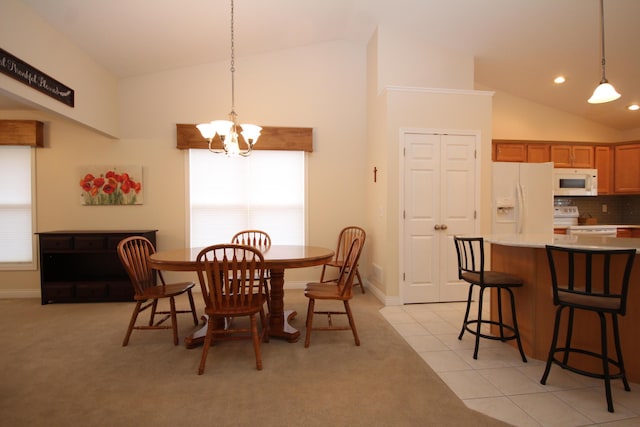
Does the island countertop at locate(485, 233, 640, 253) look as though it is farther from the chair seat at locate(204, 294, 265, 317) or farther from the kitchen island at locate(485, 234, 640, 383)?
the chair seat at locate(204, 294, 265, 317)

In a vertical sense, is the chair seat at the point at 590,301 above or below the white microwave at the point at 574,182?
below

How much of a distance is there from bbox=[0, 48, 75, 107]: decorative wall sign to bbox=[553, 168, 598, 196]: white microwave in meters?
6.31

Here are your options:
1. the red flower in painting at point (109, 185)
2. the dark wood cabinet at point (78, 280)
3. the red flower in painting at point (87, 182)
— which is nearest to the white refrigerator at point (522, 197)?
the dark wood cabinet at point (78, 280)

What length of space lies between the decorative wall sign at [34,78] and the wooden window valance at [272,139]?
1.22m

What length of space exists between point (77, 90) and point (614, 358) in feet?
17.2

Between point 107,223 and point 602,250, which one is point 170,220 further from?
point 602,250

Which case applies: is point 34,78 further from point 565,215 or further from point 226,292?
point 565,215

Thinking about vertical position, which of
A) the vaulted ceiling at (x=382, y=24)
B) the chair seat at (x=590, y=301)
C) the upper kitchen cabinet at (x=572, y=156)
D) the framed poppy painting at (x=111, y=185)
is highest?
the vaulted ceiling at (x=382, y=24)

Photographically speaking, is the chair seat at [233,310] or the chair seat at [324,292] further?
the chair seat at [324,292]

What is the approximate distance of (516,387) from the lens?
204 centimetres

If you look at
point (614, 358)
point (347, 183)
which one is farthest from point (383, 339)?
point (347, 183)

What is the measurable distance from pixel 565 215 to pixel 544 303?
3.43 m

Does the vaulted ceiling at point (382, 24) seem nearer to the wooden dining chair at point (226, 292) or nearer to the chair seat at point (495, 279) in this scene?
the wooden dining chair at point (226, 292)

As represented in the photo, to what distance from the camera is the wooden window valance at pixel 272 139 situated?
169 inches
